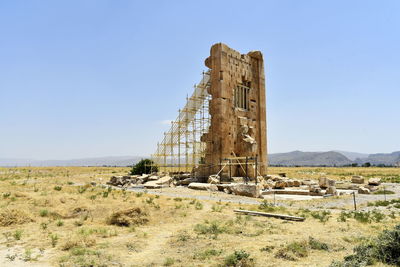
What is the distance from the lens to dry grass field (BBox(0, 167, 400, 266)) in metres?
8.85

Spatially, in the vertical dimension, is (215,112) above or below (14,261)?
above

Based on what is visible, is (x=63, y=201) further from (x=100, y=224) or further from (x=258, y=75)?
(x=258, y=75)

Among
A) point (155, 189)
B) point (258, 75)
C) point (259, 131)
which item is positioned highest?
point (258, 75)

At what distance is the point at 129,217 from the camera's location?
13.4m

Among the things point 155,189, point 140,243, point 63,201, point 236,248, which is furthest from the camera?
point 155,189

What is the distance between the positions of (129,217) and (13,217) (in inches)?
207

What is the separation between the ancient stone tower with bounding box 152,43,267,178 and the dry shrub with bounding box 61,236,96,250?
20469 millimetres

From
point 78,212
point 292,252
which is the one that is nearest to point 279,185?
point 78,212

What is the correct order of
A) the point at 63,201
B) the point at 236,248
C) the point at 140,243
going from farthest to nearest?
the point at 63,201 → the point at 140,243 → the point at 236,248

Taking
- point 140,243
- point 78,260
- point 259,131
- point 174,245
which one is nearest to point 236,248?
point 174,245

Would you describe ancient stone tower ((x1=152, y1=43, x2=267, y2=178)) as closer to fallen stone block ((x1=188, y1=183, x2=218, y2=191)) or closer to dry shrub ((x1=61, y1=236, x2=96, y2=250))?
fallen stone block ((x1=188, y1=183, x2=218, y2=191))

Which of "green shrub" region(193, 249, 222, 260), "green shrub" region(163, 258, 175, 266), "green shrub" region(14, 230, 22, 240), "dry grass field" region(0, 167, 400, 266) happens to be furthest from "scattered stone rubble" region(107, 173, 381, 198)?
"green shrub" region(14, 230, 22, 240)

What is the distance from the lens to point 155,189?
2862 centimetres

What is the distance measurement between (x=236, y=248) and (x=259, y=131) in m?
30.4
